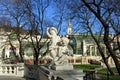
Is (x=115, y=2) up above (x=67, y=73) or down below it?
above

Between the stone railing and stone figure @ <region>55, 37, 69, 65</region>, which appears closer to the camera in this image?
stone figure @ <region>55, 37, 69, 65</region>

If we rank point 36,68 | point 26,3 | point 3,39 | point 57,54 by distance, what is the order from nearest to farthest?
point 57,54 → point 36,68 → point 26,3 → point 3,39

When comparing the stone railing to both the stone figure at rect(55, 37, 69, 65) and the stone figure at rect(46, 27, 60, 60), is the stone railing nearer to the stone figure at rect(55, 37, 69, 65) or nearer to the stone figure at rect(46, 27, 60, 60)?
the stone figure at rect(46, 27, 60, 60)

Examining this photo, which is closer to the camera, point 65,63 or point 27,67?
point 65,63

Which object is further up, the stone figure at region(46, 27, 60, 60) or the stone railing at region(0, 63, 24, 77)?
the stone figure at region(46, 27, 60, 60)

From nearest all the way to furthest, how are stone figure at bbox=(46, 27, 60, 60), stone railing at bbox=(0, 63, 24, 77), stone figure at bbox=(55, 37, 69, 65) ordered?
stone figure at bbox=(55, 37, 69, 65) → stone figure at bbox=(46, 27, 60, 60) → stone railing at bbox=(0, 63, 24, 77)

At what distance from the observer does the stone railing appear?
78.8 feet

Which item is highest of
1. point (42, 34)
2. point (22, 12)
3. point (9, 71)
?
point (22, 12)

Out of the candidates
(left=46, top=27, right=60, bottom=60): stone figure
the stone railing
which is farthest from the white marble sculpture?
the stone railing

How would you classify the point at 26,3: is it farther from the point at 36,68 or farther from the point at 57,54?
the point at 57,54

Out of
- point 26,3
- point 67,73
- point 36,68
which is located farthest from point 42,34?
point 67,73

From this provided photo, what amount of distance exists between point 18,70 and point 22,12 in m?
11.2

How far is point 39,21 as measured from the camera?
112ft

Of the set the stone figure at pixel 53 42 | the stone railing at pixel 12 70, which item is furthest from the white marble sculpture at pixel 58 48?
the stone railing at pixel 12 70
